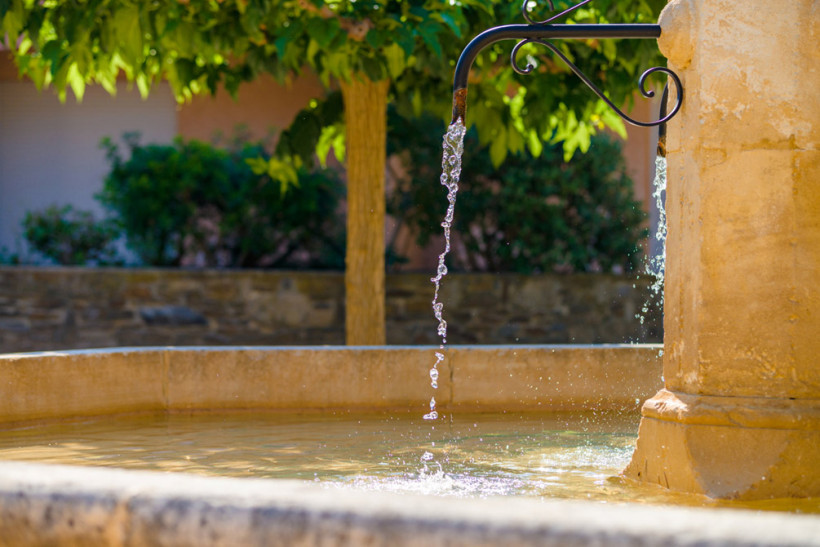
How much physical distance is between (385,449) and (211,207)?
25.4 feet

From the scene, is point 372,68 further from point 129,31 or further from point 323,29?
point 129,31

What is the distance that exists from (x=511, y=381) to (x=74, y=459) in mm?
2262

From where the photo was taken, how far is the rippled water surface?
3760 mm

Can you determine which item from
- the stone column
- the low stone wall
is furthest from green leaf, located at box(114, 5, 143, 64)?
the low stone wall

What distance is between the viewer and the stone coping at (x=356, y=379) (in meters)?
5.32

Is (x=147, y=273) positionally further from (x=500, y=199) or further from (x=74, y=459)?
(x=74, y=459)

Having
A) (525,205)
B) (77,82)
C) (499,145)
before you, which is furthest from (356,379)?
(525,205)

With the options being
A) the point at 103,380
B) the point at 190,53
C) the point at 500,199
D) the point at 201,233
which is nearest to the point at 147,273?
the point at 201,233

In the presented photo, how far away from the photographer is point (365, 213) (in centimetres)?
775

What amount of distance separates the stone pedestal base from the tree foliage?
294 cm

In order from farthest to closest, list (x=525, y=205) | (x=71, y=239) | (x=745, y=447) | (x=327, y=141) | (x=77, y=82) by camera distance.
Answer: (x=71, y=239)
(x=525, y=205)
(x=327, y=141)
(x=77, y=82)
(x=745, y=447)

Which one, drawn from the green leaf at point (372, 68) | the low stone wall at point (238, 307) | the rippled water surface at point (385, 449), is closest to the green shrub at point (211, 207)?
the low stone wall at point (238, 307)

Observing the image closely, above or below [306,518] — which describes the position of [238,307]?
above

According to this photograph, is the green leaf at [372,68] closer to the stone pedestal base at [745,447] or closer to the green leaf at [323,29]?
the green leaf at [323,29]
